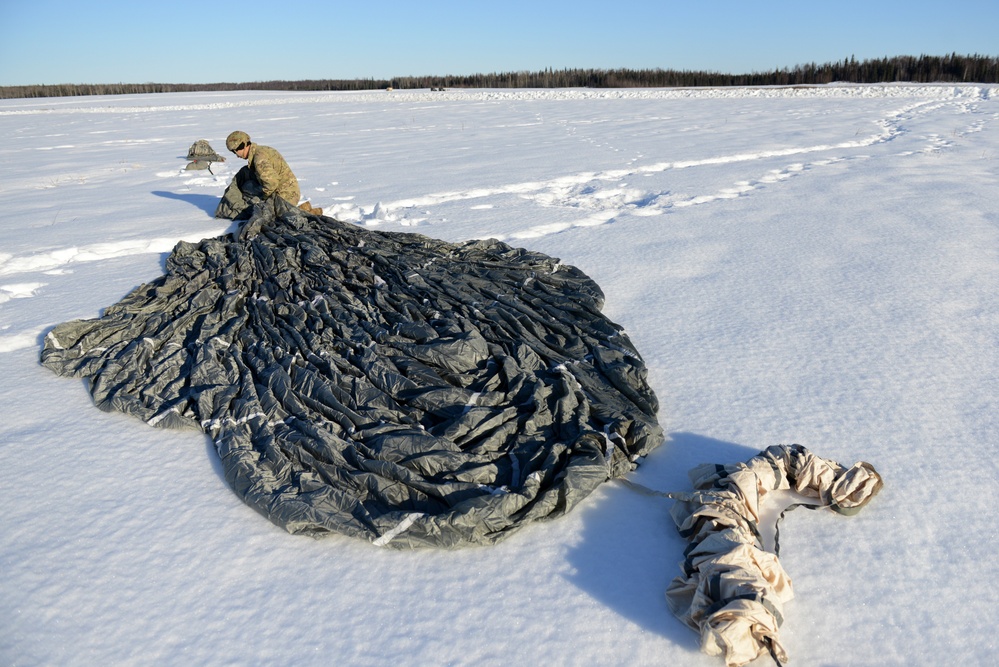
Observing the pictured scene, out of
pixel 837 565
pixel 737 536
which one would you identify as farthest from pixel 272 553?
pixel 837 565

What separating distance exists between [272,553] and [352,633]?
48 centimetres

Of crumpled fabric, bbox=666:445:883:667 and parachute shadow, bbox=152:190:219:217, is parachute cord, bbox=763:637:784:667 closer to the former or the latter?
crumpled fabric, bbox=666:445:883:667

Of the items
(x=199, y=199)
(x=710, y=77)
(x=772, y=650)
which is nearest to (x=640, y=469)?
(x=772, y=650)

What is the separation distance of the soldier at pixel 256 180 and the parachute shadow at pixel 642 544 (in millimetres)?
3959

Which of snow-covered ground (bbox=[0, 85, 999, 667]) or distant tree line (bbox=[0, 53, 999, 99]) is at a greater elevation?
distant tree line (bbox=[0, 53, 999, 99])

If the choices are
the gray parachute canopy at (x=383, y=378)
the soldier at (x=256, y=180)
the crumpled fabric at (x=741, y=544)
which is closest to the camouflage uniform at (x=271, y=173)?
the soldier at (x=256, y=180)

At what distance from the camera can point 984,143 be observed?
8.88 metres

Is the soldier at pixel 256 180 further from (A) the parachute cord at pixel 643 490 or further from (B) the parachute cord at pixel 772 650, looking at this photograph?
(B) the parachute cord at pixel 772 650

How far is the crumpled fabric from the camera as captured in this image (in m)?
1.74

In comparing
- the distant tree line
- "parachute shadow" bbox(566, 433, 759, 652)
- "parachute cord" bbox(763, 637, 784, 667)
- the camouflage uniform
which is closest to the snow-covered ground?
"parachute shadow" bbox(566, 433, 759, 652)

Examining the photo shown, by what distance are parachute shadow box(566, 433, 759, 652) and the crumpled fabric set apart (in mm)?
57

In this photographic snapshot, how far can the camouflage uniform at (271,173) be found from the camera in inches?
211

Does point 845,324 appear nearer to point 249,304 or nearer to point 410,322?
point 410,322

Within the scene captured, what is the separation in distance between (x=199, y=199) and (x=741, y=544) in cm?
683
